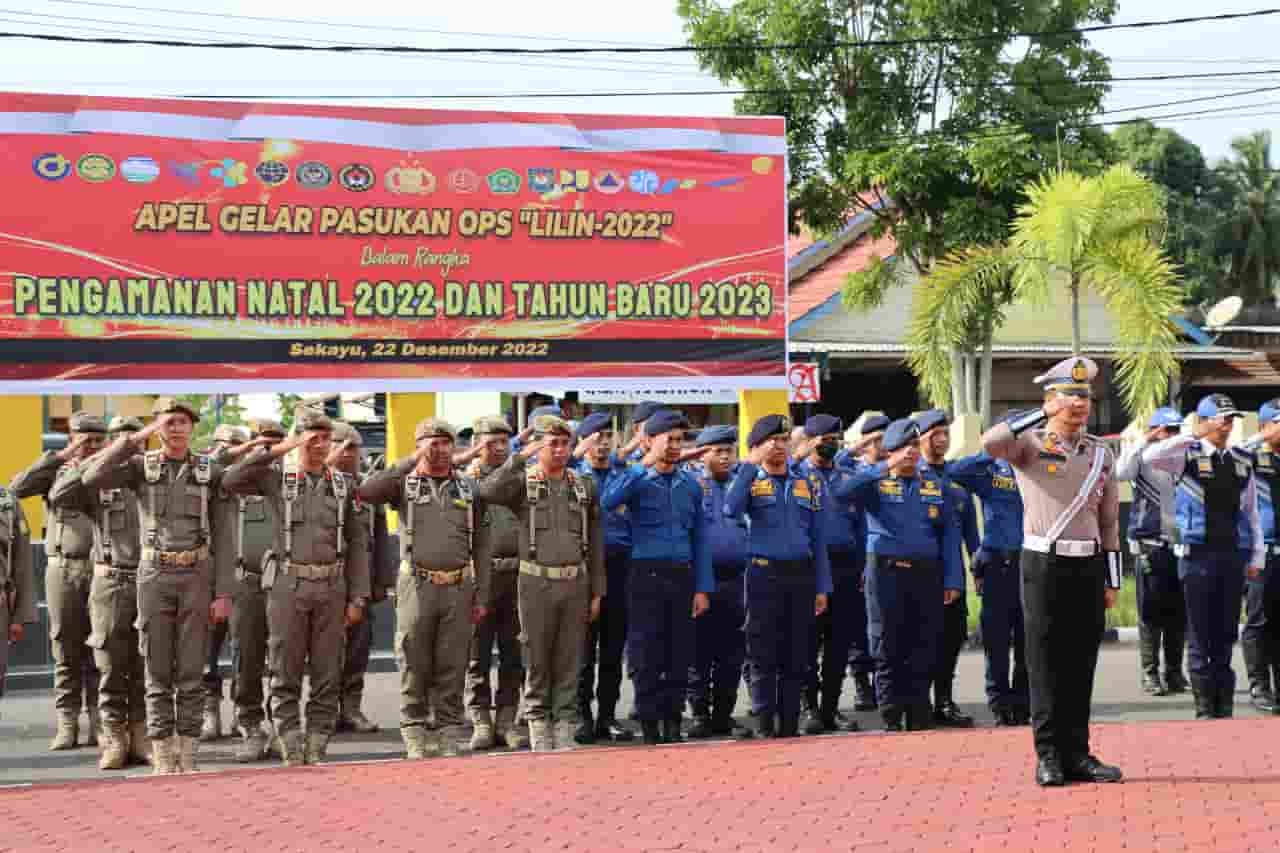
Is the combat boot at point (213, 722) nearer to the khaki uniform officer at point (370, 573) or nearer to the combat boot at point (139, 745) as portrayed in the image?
the khaki uniform officer at point (370, 573)

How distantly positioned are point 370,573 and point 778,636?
2.37 meters

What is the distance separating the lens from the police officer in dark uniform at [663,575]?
11148 millimetres

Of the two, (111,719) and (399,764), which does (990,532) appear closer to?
(399,764)

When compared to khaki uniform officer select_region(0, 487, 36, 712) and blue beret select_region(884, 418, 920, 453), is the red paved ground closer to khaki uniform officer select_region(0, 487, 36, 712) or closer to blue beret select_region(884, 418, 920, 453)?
khaki uniform officer select_region(0, 487, 36, 712)

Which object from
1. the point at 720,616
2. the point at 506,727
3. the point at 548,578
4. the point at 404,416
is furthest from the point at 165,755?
the point at 404,416

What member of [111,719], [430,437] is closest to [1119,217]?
[430,437]

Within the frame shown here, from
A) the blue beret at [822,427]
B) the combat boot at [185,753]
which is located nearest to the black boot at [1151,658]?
the blue beret at [822,427]

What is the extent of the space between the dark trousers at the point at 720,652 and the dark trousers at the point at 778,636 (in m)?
0.59

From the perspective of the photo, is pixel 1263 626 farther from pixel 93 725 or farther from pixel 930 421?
pixel 93 725

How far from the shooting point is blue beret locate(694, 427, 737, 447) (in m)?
12.1

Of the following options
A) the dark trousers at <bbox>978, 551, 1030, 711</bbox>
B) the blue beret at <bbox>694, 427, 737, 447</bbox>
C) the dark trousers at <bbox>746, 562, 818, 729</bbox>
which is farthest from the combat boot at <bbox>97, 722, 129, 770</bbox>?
the dark trousers at <bbox>978, 551, 1030, 711</bbox>

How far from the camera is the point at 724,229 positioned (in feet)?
54.6

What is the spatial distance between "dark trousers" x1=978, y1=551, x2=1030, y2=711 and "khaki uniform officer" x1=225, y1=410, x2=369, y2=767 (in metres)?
3.96

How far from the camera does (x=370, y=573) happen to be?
1123 centimetres
